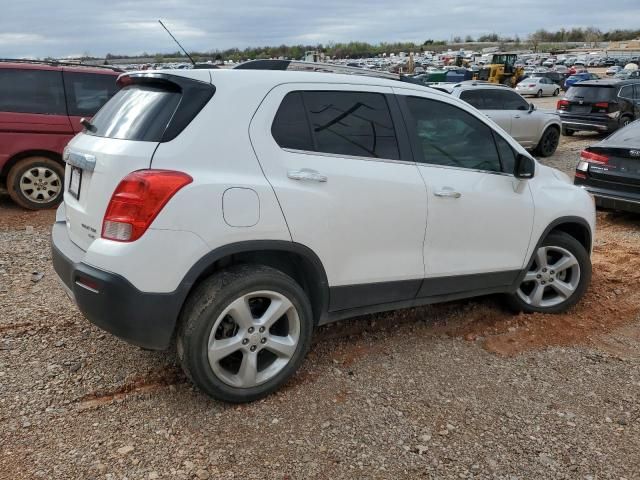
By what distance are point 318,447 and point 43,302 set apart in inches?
112

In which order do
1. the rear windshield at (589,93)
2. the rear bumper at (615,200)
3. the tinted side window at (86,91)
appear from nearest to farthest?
the rear bumper at (615,200) → the tinted side window at (86,91) → the rear windshield at (589,93)

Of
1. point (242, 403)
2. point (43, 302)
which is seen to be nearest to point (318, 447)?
point (242, 403)

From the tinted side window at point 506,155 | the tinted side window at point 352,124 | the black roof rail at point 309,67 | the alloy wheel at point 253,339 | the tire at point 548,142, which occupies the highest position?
the black roof rail at point 309,67

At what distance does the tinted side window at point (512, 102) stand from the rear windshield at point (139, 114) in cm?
1175

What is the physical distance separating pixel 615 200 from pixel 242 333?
602 centimetres

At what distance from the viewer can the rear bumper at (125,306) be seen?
2777 millimetres

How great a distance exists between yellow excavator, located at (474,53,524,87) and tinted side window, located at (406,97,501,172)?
38385mm

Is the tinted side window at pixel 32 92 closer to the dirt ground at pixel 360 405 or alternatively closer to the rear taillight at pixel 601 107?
the dirt ground at pixel 360 405

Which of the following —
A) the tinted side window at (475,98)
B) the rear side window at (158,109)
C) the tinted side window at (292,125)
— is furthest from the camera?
the tinted side window at (475,98)

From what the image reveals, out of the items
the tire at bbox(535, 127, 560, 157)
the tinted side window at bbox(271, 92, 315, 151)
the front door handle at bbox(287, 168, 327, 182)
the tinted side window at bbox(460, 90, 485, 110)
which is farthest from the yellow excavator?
the front door handle at bbox(287, 168, 327, 182)

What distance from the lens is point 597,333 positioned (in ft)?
14.1

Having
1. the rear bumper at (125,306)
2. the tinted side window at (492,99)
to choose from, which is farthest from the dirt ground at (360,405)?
the tinted side window at (492,99)

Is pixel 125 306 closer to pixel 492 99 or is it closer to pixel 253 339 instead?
pixel 253 339

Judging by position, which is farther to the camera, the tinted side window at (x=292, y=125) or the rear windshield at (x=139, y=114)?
the tinted side window at (x=292, y=125)
